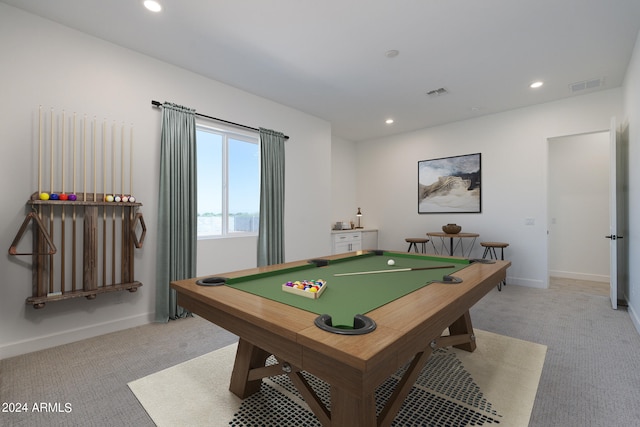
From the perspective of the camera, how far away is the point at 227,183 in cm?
391

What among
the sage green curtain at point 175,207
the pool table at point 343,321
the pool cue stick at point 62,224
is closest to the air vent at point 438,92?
the pool table at point 343,321

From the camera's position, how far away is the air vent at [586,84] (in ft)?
12.1

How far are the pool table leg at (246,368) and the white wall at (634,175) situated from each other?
3527 mm

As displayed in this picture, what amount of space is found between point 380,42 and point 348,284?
239 centimetres

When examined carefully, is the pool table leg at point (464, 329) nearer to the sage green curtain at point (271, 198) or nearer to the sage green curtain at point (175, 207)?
the sage green curtain at point (271, 198)

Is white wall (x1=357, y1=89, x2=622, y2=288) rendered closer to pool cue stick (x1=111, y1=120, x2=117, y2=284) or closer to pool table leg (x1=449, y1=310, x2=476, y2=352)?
pool table leg (x1=449, y1=310, x2=476, y2=352)

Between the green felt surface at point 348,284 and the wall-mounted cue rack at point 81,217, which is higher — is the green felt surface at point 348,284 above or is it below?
below

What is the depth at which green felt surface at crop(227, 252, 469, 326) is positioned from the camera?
1.35m

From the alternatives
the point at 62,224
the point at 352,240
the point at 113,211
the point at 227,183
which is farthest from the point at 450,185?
the point at 62,224

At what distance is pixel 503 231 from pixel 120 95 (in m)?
5.52

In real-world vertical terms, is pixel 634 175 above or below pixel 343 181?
below

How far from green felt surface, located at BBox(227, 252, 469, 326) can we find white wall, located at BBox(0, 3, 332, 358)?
6.20 feet

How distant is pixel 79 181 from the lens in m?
2.68

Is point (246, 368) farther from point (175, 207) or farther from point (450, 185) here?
point (450, 185)
